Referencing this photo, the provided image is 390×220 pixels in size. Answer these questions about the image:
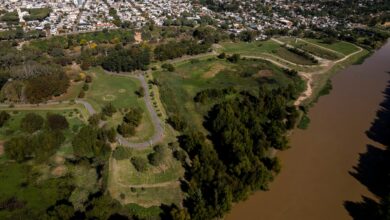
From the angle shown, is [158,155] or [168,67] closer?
[158,155]

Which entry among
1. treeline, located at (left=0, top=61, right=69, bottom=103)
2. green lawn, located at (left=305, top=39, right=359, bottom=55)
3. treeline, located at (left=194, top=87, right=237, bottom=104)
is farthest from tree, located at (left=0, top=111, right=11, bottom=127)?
green lawn, located at (left=305, top=39, right=359, bottom=55)

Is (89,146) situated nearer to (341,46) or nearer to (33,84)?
(33,84)

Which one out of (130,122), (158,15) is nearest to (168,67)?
(130,122)

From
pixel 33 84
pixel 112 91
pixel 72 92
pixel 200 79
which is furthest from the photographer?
pixel 200 79

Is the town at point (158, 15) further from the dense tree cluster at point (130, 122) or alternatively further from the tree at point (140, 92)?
the dense tree cluster at point (130, 122)

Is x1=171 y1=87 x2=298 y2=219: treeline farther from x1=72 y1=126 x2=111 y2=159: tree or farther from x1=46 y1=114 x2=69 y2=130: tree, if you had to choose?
x1=46 y1=114 x2=69 y2=130: tree

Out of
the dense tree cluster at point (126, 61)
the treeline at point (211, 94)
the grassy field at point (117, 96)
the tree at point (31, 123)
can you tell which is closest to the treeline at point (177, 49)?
the dense tree cluster at point (126, 61)

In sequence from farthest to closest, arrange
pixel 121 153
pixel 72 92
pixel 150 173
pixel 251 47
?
pixel 251 47 < pixel 72 92 < pixel 121 153 < pixel 150 173

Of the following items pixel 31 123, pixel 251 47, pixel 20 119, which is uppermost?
pixel 251 47
